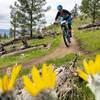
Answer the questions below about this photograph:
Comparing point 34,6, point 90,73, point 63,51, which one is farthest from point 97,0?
point 90,73

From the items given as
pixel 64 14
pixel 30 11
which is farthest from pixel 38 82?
pixel 30 11

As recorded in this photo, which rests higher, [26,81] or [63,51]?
[26,81]

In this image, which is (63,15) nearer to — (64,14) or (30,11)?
(64,14)

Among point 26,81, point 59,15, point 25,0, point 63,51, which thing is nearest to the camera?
point 26,81

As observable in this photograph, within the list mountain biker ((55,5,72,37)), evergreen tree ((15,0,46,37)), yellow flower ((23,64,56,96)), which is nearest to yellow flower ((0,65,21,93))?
yellow flower ((23,64,56,96))

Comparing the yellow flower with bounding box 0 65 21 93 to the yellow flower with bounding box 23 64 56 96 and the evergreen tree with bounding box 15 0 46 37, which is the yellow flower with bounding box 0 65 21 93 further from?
the evergreen tree with bounding box 15 0 46 37

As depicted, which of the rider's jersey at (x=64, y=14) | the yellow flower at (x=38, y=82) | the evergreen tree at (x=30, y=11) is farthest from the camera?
the evergreen tree at (x=30, y=11)

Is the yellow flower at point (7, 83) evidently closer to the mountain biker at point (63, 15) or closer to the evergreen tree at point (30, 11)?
the mountain biker at point (63, 15)

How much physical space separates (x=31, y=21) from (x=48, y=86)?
70.9 meters

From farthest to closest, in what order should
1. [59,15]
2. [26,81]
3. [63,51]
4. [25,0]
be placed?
[25,0] → [63,51] → [59,15] → [26,81]

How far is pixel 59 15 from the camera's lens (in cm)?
2545

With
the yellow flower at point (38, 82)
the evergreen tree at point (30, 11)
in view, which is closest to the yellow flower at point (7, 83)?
the yellow flower at point (38, 82)

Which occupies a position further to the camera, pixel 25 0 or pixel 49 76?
pixel 25 0

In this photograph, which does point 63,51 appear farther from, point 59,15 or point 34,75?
point 34,75
